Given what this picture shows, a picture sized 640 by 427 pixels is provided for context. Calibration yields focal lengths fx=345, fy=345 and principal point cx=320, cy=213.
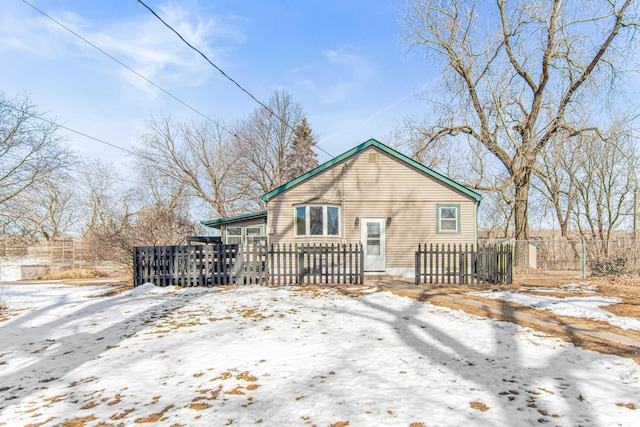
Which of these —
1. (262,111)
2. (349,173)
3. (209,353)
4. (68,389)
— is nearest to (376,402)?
(209,353)

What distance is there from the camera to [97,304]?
29.2 feet

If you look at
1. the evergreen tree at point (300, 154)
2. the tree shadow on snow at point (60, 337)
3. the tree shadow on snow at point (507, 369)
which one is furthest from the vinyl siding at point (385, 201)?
the evergreen tree at point (300, 154)

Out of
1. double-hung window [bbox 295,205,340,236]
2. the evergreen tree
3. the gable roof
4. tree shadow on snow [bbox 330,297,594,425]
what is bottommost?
tree shadow on snow [bbox 330,297,594,425]

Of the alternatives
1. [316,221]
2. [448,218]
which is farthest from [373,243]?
[448,218]

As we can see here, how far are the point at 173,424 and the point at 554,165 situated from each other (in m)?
37.6

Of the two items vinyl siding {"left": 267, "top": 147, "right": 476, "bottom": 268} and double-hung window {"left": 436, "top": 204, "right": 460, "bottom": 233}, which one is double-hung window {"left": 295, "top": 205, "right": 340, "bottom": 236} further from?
double-hung window {"left": 436, "top": 204, "right": 460, "bottom": 233}

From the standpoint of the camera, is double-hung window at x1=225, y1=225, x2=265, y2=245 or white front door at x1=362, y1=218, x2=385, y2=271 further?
double-hung window at x1=225, y1=225, x2=265, y2=245

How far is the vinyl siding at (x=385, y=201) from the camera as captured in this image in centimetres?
1552

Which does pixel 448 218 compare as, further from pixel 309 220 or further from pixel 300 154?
pixel 300 154

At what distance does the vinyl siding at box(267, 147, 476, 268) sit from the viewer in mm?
15523

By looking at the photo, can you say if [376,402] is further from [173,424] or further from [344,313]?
[344,313]

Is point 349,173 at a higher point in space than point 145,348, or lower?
higher

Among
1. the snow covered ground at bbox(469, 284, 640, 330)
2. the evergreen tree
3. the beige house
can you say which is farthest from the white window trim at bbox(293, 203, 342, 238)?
the evergreen tree

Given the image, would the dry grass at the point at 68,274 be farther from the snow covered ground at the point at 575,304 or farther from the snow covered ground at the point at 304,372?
the snow covered ground at the point at 575,304
